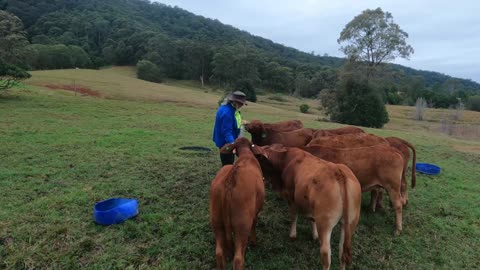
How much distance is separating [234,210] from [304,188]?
1182 mm

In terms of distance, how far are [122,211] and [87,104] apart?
18.5 meters

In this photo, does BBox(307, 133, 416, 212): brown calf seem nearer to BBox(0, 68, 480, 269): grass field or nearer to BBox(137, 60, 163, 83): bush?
BBox(0, 68, 480, 269): grass field

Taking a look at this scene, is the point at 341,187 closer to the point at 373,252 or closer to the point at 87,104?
the point at 373,252

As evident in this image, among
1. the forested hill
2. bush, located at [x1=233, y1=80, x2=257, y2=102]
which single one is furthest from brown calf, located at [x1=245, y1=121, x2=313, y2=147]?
the forested hill

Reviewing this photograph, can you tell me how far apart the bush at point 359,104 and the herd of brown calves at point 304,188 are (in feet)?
77.7

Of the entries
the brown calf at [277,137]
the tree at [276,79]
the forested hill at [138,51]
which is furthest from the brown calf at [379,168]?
the tree at [276,79]

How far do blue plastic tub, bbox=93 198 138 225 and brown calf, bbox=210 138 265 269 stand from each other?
197cm

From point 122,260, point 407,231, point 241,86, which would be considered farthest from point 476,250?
point 241,86

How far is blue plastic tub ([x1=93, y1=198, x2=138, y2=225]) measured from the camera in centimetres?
513

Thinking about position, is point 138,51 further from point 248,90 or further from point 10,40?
point 10,40

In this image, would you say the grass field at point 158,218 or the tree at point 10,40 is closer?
the grass field at point 158,218

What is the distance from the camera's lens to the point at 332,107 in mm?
31156

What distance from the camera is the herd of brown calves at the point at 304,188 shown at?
3.93 m

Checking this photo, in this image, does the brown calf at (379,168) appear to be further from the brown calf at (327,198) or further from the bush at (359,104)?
the bush at (359,104)
